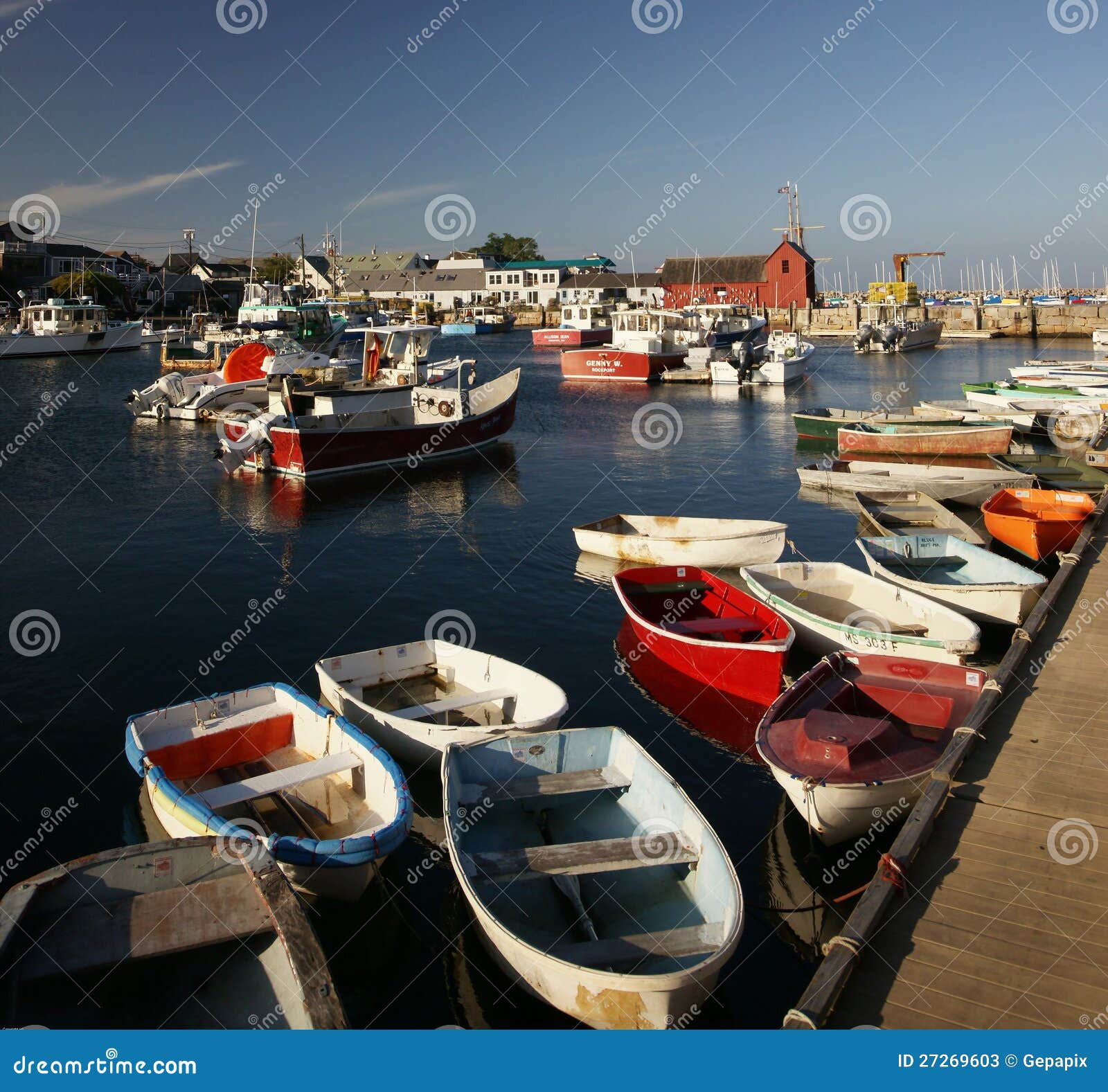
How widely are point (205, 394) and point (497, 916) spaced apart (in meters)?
35.4

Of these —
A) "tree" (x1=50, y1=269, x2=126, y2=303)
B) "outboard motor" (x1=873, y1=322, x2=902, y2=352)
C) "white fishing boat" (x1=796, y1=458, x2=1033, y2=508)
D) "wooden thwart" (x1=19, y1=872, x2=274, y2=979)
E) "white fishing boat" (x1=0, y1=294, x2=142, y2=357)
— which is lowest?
"wooden thwart" (x1=19, y1=872, x2=274, y2=979)

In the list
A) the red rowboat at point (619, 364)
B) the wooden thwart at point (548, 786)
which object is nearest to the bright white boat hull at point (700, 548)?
the wooden thwart at point (548, 786)

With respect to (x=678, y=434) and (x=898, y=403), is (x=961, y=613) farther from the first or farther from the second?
(x=898, y=403)

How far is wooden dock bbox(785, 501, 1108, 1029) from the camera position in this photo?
6.15 meters

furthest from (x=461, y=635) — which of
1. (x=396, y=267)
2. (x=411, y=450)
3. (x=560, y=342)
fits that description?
(x=396, y=267)

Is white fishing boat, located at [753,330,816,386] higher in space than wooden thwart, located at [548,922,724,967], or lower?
higher

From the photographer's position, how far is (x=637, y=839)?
8.05 meters

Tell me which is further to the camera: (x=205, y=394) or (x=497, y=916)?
(x=205, y=394)

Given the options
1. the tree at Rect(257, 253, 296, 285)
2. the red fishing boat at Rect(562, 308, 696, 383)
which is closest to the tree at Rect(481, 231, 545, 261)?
the tree at Rect(257, 253, 296, 285)

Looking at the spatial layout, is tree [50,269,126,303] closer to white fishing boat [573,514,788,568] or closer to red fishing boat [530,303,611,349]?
red fishing boat [530,303,611,349]

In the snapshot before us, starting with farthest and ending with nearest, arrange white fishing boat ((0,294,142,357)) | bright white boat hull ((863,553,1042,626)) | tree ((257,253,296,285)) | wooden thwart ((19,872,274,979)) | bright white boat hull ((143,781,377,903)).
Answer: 1. tree ((257,253,296,285))
2. white fishing boat ((0,294,142,357))
3. bright white boat hull ((863,553,1042,626))
4. bright white boat hull ((143,781,377,903))
5. wooden thwart ((19,872,274,979))

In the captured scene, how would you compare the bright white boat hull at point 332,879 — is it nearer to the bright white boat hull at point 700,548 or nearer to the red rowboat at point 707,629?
the red rowboat at point 707,629

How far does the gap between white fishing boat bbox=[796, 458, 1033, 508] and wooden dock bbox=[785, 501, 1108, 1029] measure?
46.2 feet

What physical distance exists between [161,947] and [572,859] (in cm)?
313
